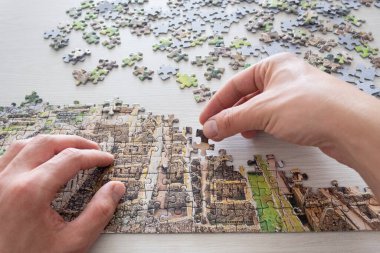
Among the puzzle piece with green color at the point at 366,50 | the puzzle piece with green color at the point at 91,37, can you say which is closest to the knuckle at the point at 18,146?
the puzzle piece with green color at the point at 91,37

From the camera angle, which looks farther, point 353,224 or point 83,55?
point 83,55

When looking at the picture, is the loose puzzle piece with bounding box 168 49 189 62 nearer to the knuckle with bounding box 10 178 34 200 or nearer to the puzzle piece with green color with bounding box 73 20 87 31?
the puzzle piece with green color with bounding box 73 20 87 31

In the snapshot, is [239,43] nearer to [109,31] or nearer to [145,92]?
[145,92]

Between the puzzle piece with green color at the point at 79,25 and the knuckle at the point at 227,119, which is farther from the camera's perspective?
the puzzle piece with green color at the point at 79,25

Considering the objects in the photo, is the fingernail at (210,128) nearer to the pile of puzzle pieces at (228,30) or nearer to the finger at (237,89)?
the finger at (237,89)

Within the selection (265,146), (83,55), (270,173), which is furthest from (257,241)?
(83,55)

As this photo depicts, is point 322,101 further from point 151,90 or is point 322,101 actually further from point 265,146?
point 151,90

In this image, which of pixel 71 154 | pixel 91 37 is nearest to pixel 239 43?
pixel 91 37
